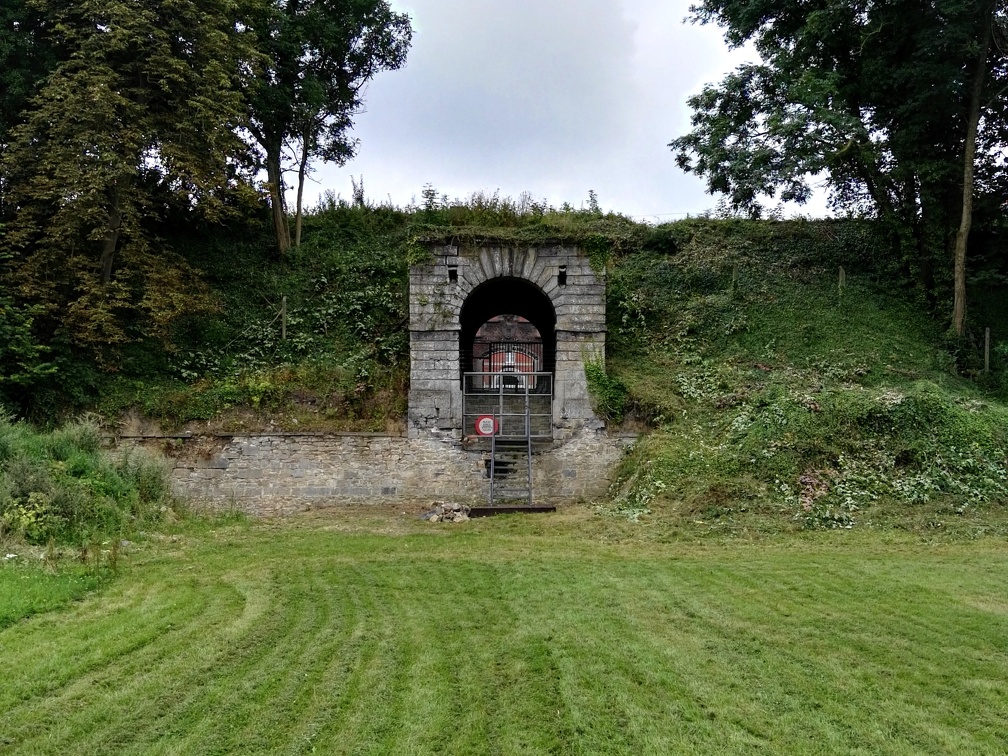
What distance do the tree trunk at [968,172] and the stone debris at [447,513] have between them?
11769mm

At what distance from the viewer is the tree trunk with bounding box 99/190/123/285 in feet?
46.5

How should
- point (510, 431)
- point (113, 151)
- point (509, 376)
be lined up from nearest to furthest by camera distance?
1. point (113, 151)
2. point (510, 431)
3. point (509, 376)

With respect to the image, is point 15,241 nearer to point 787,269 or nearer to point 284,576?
point 284,576

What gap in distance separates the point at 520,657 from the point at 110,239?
44.6 ft

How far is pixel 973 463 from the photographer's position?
10594mm

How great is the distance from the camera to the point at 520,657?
485cm

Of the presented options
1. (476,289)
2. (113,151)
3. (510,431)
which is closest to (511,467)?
(510,431)

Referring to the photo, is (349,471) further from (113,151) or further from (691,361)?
(113,151)

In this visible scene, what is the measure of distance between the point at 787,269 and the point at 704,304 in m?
2.79

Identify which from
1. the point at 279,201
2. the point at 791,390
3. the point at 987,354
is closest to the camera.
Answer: the point at 791,390

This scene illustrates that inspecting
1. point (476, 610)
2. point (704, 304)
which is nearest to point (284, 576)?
point (476, 610)

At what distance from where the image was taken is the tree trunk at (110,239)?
46.5 ft

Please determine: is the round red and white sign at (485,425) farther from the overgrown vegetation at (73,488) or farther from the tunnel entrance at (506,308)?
the overgrown vegetation at (73,488)

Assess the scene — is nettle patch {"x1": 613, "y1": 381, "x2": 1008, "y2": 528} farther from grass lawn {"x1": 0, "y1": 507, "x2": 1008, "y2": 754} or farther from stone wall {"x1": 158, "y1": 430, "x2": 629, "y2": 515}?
grass lawn {"x1": 0, "y1": 507, "x2": 1008, "y2": 754}
